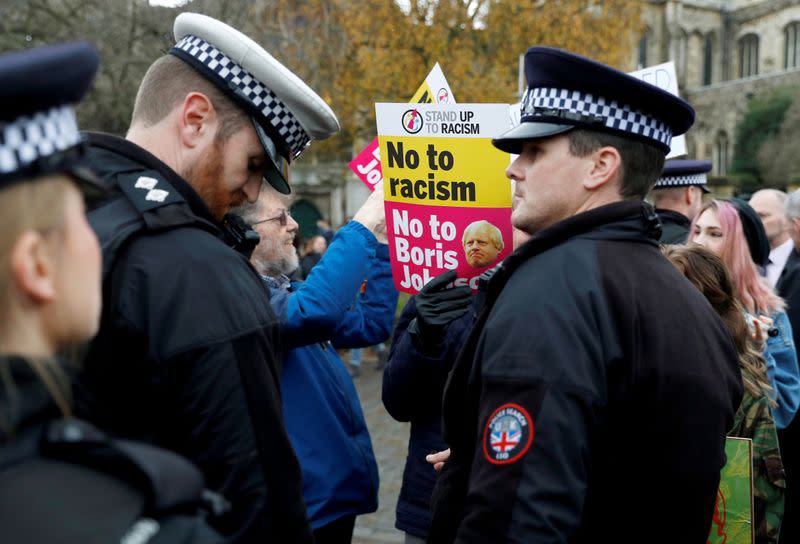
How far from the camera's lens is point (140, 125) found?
2.08m

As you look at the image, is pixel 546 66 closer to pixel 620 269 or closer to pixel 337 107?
pixel 620 269

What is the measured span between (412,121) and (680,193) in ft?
8.93

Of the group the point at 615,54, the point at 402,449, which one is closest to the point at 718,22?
the point at 615,54

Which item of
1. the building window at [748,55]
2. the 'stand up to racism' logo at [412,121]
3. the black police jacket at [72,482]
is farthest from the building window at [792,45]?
the black police jacket at [72,482]

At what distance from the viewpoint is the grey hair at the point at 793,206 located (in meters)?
5.25

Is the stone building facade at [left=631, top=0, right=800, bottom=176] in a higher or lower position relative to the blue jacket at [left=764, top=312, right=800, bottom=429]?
higher

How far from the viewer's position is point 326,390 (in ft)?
9.93

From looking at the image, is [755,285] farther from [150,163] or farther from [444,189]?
[150,163]

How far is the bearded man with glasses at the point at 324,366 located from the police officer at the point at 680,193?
2519 mm

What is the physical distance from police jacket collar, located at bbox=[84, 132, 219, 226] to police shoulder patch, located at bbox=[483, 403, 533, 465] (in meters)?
0.87

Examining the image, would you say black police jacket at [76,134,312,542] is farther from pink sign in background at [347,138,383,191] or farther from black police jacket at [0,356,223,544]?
pink sign in background at [347,138,383,191]

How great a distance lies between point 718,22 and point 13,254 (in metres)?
64.3

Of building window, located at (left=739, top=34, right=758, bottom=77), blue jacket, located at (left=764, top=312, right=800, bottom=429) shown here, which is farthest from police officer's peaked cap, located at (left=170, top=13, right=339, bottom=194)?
building window, located at (left=739, top=34, right=758, bottom=77)

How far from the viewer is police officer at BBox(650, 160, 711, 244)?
5030 millimetres
